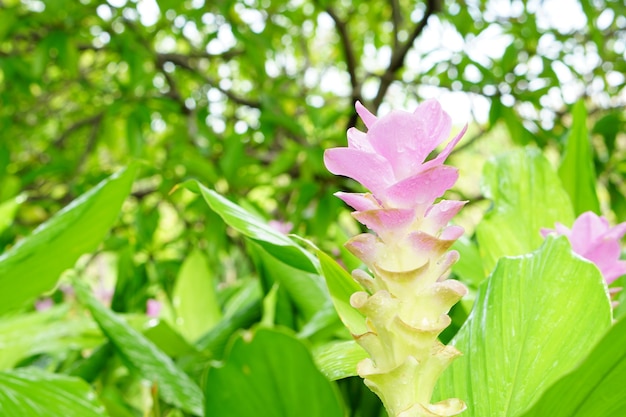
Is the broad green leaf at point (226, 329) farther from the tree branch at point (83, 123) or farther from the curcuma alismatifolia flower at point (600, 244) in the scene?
the tree branch at point (83, 123)

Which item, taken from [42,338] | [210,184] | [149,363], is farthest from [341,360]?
[210,184]

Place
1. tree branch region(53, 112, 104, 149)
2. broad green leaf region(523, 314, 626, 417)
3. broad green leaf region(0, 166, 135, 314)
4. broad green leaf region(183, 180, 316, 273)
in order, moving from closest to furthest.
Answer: broad green leaf region(523, 314, 626, 417) < broad green leaf region(183, 180, 316, 273) < broad green leaf region(0, 166, 135, 314) < tree branch region(53, 112, 104, 149)

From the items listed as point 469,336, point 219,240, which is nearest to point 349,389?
point 469,336

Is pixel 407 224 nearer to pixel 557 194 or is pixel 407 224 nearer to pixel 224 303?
pixel 557 194

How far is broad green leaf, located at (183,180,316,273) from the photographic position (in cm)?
29

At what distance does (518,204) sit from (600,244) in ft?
0.36

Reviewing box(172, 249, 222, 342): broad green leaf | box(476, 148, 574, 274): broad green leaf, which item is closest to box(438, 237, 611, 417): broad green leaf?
box(476, 148, 574, 274): broad green leaf

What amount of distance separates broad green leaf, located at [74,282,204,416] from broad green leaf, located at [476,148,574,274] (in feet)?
0.73

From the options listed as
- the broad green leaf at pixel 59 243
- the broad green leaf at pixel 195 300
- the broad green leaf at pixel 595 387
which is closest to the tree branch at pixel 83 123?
the broad green leaf at pixel 195 300

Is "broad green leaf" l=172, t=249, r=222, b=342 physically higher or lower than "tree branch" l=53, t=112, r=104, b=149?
higher

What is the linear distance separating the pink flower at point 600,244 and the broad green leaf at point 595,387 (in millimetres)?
169

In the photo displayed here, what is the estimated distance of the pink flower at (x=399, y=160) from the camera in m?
0.22

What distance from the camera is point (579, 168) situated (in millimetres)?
546

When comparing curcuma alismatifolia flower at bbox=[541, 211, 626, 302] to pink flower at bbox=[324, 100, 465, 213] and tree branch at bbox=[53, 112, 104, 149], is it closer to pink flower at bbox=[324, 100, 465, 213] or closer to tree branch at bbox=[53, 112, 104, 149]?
pink flower at bbox=[324, 100, 465, 213]
